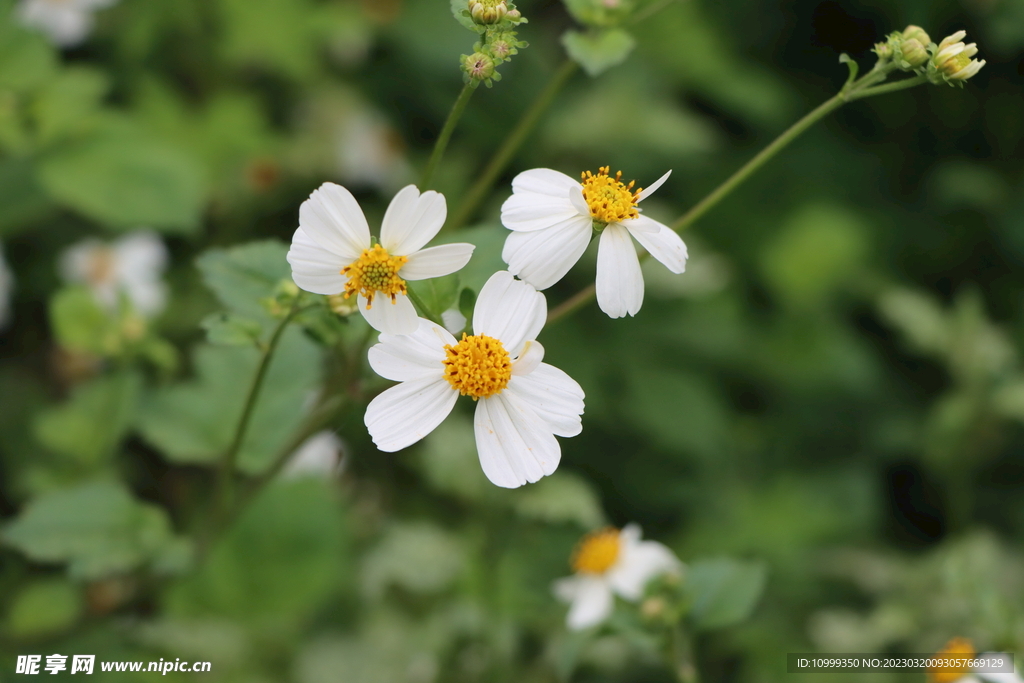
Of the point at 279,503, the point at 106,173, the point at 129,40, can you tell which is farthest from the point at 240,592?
the point at 129,40

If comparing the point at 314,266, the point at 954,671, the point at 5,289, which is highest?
the point at 5,289

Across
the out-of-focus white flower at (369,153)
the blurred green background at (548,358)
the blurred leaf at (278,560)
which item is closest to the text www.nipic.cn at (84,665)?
the blurred green background at (548,358)

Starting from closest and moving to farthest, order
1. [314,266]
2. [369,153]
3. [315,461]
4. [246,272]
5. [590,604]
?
[314,266] → [246,272] → [590,604] → [315,461] → [369,153]

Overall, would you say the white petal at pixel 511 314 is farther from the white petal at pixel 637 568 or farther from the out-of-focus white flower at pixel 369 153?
the out-of-focus white flower at pixel 369 153

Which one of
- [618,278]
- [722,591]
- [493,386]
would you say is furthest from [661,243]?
[722,591]

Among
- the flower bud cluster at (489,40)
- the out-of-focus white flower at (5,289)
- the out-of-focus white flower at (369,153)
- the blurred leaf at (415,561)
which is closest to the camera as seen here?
the flower bud cluster at (489,40)

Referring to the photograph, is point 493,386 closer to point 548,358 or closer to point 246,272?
point 246,272
